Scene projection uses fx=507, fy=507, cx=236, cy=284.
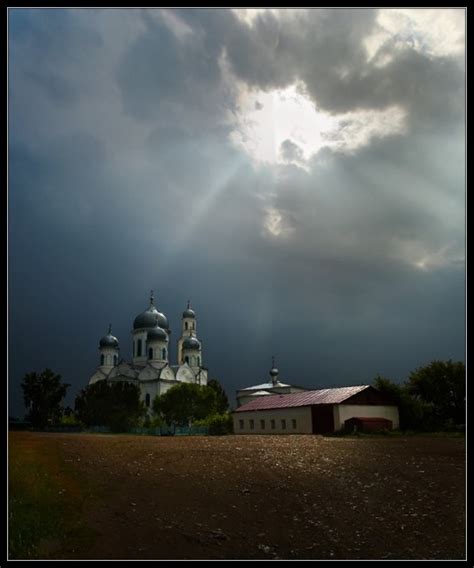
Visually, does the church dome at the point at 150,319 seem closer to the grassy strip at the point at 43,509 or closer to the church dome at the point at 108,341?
the church dome at the point at 108,341

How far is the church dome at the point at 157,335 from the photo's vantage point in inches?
2985

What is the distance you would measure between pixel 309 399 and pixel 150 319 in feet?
154

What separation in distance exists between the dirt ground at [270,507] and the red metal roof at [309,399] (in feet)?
52.7

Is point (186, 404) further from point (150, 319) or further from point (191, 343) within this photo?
point (191, 343)

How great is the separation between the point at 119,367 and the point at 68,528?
219 ft

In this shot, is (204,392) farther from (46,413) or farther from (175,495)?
(175,495)

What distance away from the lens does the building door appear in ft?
108

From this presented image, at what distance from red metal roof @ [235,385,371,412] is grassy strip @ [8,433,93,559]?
73.3 ft

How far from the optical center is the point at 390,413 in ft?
111

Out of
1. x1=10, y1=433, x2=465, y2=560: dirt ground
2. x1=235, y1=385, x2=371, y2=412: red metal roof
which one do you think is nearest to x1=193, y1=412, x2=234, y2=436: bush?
x1=235, y1=385, x2=371, y2=412: red metal roof

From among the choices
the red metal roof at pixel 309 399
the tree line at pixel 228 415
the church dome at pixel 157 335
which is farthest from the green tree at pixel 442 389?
the church dome at pixel 157 335

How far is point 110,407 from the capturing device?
5247cm
